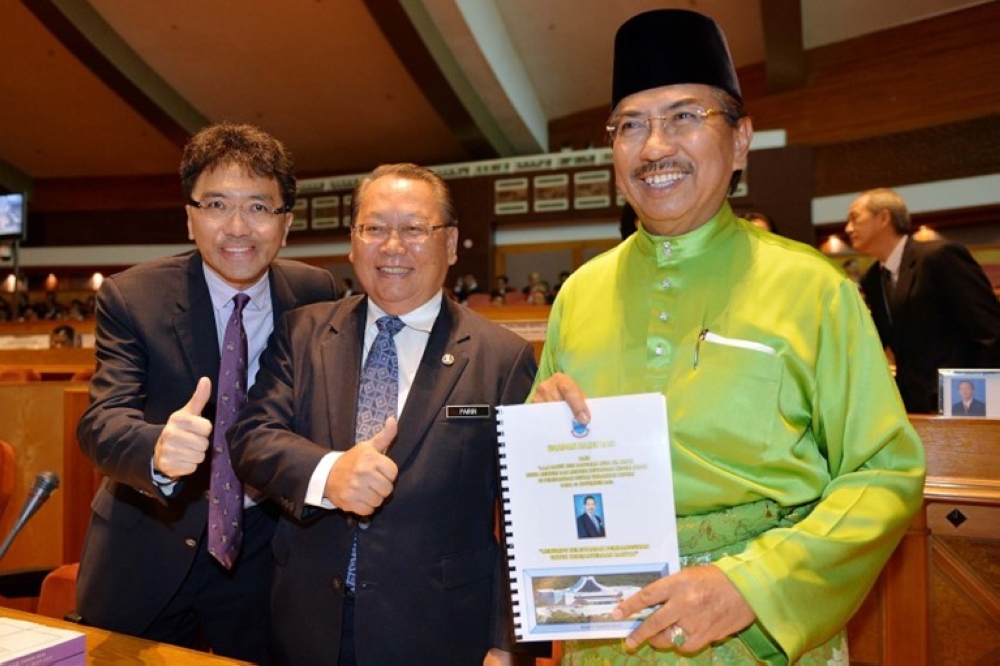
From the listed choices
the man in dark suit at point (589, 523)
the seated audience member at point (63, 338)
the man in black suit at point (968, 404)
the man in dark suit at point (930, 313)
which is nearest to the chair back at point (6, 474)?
the man in dark suit at point (589, 523)

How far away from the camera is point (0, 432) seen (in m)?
3.60

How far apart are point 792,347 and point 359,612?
0.95 meters

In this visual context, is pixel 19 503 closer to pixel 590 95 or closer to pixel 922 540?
pixel 922 540

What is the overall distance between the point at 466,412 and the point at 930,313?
2.99 m

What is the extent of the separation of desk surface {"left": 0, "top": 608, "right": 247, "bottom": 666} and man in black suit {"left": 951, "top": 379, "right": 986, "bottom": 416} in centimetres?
211

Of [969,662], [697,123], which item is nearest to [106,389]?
[697,123]

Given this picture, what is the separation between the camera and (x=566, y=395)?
1138mm

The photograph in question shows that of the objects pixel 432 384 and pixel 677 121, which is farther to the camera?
pixel 432 384

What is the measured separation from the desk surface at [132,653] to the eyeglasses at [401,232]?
89 cm

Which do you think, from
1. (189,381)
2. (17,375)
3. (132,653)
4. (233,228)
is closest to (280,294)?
(233,228)

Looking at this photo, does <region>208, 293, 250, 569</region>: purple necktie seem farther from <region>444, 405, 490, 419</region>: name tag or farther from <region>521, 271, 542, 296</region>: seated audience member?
<region>521, 271, 542, 296</region>: seated audience member

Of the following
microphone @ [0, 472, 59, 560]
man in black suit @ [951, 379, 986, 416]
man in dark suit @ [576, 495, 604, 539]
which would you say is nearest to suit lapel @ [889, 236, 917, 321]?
man in black suit @ [951, 379, 986, 416]

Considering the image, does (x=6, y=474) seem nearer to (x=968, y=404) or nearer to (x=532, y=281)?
(x=968, y=404)

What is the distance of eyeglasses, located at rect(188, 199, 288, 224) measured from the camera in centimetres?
188
